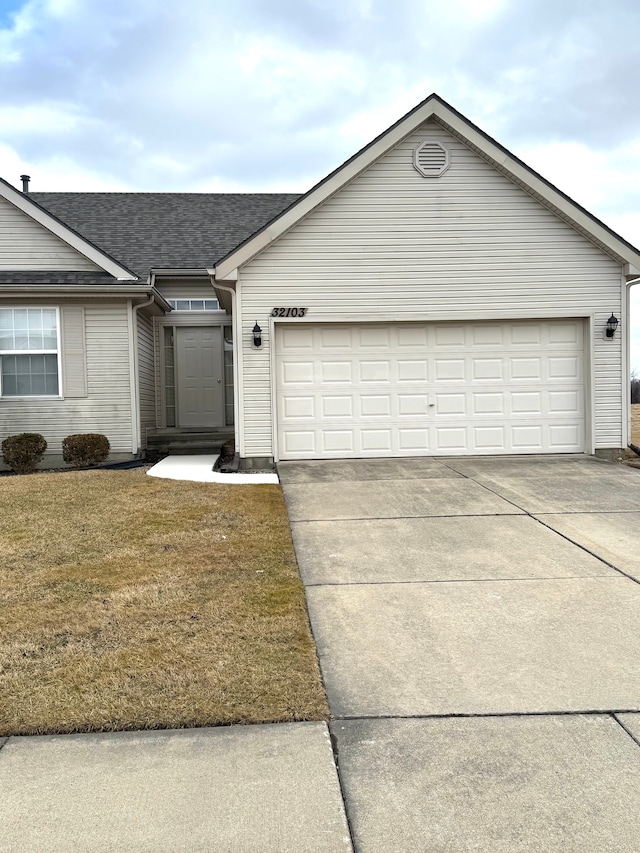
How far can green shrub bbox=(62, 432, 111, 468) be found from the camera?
1165 centimetres

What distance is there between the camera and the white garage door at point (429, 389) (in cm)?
1120

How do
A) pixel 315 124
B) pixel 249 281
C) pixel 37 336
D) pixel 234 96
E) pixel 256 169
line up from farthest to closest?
pixel 256 169 → pixel 315 124 → pixel 234 96 → pixel 37 336 → pixel 249 281

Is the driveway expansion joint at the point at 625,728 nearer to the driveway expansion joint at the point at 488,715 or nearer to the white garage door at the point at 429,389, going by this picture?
the driveway expansion joint at the point at 488,715

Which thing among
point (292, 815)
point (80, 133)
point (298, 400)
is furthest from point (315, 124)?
point (292, 815)

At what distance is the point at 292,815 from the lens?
236 centimetres

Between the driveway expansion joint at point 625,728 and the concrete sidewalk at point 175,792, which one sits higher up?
the concrete sidewalk at point 175,792

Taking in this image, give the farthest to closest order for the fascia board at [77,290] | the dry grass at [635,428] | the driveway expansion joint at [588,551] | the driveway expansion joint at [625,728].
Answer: the dry grass at [635,428]
the fascia board at [77,290]
the driveway expansion joint at [588,551]
the driveway expansion joint at [625,728]

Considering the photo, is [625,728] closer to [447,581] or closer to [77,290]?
[447,581]

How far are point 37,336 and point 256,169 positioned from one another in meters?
23.9

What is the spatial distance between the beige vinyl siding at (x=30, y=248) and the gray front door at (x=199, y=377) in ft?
10.5

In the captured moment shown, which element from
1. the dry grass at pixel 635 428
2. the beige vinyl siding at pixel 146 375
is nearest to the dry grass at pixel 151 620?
the beige vinyl siding at pixel 146 375

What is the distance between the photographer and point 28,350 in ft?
39.5

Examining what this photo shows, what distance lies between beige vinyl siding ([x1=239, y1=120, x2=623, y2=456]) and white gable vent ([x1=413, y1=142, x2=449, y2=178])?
110 mm

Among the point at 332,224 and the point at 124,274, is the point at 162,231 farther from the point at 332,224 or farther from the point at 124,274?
the point at 332,224
